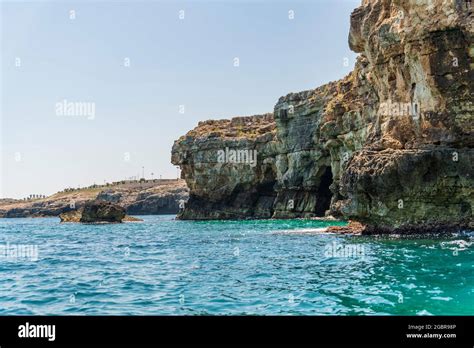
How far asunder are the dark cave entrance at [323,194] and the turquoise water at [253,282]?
59.0m

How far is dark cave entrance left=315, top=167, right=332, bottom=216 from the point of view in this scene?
9022cm

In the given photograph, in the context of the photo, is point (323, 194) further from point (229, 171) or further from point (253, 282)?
point (253, 282)

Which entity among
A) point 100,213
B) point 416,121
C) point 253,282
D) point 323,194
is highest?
Answer: point 416,121

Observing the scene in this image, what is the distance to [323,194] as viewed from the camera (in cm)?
9262

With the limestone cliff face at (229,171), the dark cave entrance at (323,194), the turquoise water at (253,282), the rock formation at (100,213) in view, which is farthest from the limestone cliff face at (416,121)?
the rock formation at (100,213)

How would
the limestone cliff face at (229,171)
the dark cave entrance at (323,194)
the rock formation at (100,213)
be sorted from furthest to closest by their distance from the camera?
1. the limestone cliff face at (229,171)
2. the dark cave entrance at (323,194)
3. the rock formation at (100,213)

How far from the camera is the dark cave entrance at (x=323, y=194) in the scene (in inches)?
3552

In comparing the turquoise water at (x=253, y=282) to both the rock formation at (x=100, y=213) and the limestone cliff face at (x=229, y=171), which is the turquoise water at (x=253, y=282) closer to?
the rock formation at (x=100, y=213)

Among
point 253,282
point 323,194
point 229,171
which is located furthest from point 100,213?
point 253,282

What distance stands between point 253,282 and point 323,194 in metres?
75.8

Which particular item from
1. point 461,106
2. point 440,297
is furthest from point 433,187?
point 440,297

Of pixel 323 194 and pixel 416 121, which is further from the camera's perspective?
pixel 323 194
